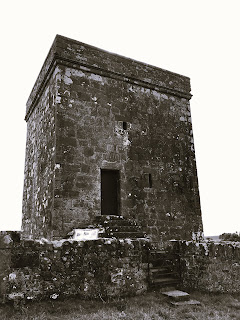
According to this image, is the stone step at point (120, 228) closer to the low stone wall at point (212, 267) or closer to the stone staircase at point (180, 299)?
the low stone wall at point (212, 267)

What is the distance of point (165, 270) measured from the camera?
6.43 meters

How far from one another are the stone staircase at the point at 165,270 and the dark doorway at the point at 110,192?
7.49 ft

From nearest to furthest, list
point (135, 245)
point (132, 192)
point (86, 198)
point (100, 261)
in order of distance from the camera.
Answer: point (100, 261)
point (135, 245)
point (86, 198)
point (132, 192)

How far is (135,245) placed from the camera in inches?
218

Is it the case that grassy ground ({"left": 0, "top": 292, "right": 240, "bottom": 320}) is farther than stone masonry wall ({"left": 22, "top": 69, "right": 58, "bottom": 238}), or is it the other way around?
stone masonry wall ({"left": 22, "top": 69, "right": 58, "bottom": 238})

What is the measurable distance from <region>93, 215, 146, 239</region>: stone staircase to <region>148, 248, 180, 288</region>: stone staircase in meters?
0.78

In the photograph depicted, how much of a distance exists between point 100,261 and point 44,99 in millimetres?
6863

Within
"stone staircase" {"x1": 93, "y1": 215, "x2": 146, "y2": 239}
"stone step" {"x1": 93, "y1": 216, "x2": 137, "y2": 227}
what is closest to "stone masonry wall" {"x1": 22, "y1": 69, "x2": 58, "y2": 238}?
→ "stone step" {"x1": 93, "y1": 216, "x2": 137, "y2": 227}

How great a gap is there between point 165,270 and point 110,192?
10.5 ft

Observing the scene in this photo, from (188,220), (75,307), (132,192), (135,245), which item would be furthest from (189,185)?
(75,307)

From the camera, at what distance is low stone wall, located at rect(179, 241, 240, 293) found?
5.71m

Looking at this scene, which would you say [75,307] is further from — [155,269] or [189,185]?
[189,185]

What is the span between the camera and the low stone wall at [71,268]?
438 cm

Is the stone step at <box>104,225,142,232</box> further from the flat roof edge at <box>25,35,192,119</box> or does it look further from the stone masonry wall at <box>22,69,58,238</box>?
the flat roof edge at <box>25,35,192,119</box>
